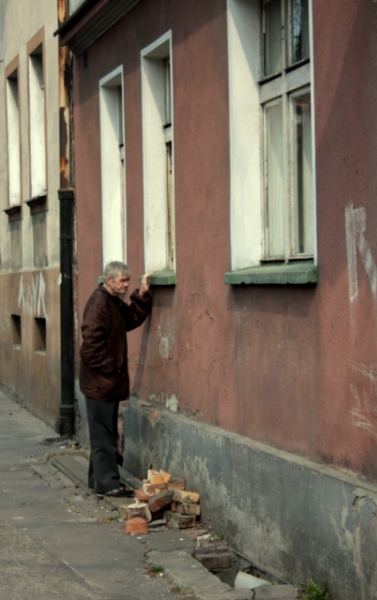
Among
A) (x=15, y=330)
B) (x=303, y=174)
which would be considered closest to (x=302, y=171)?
(x=303, y=174)

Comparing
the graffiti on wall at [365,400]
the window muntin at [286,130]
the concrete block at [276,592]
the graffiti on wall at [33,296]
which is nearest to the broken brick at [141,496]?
the window muntin at [286,130]

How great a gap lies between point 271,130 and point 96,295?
7.61ft

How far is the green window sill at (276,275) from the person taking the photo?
→ 5.98 metres

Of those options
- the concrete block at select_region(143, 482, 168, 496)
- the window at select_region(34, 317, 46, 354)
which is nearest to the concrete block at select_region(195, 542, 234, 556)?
the concrete block at select_region(143, 482, 168, 496)

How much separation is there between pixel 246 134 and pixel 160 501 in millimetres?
2637

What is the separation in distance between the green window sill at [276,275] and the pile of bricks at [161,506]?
63.2 inches

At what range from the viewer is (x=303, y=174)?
6656 mm

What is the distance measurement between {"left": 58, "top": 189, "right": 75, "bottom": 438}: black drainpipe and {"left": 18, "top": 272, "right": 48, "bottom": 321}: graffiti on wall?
141 centimetres

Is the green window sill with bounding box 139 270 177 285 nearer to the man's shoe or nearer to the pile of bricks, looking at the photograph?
the pile of bricks

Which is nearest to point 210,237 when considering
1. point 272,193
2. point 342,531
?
point 272,193

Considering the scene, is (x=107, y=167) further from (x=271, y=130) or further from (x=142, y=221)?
(x=271, y=130)

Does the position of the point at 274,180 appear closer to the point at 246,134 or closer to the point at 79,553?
the point at 246,134

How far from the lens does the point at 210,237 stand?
304 inches

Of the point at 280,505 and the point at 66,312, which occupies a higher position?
the point at 66,312
